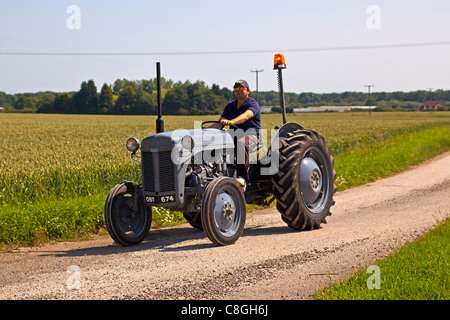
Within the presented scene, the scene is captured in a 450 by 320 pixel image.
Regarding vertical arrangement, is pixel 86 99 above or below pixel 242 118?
above

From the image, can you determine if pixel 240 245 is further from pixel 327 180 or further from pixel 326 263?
pixel 327 180

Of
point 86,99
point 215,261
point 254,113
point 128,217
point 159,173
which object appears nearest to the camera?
point 215,261

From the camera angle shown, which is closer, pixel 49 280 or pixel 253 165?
pixel 49 280

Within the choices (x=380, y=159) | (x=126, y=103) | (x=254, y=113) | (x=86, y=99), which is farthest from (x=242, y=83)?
(x=86, y=99)

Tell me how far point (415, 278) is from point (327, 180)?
4061mm

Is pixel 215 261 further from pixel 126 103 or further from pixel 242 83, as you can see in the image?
pixel 126 103

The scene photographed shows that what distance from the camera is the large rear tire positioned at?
27.5 ft

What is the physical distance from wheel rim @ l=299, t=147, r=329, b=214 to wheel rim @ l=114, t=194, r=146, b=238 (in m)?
2.46

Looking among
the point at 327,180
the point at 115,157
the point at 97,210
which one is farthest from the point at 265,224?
the point at 115,157

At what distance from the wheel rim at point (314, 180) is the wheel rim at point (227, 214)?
154cm

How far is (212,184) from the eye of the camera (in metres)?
7.25

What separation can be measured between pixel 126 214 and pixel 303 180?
2.70m

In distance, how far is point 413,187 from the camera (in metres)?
13.8

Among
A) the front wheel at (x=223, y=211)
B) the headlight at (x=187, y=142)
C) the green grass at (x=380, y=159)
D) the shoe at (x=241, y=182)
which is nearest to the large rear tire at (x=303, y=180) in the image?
the shoe at (x=241, y=182)
